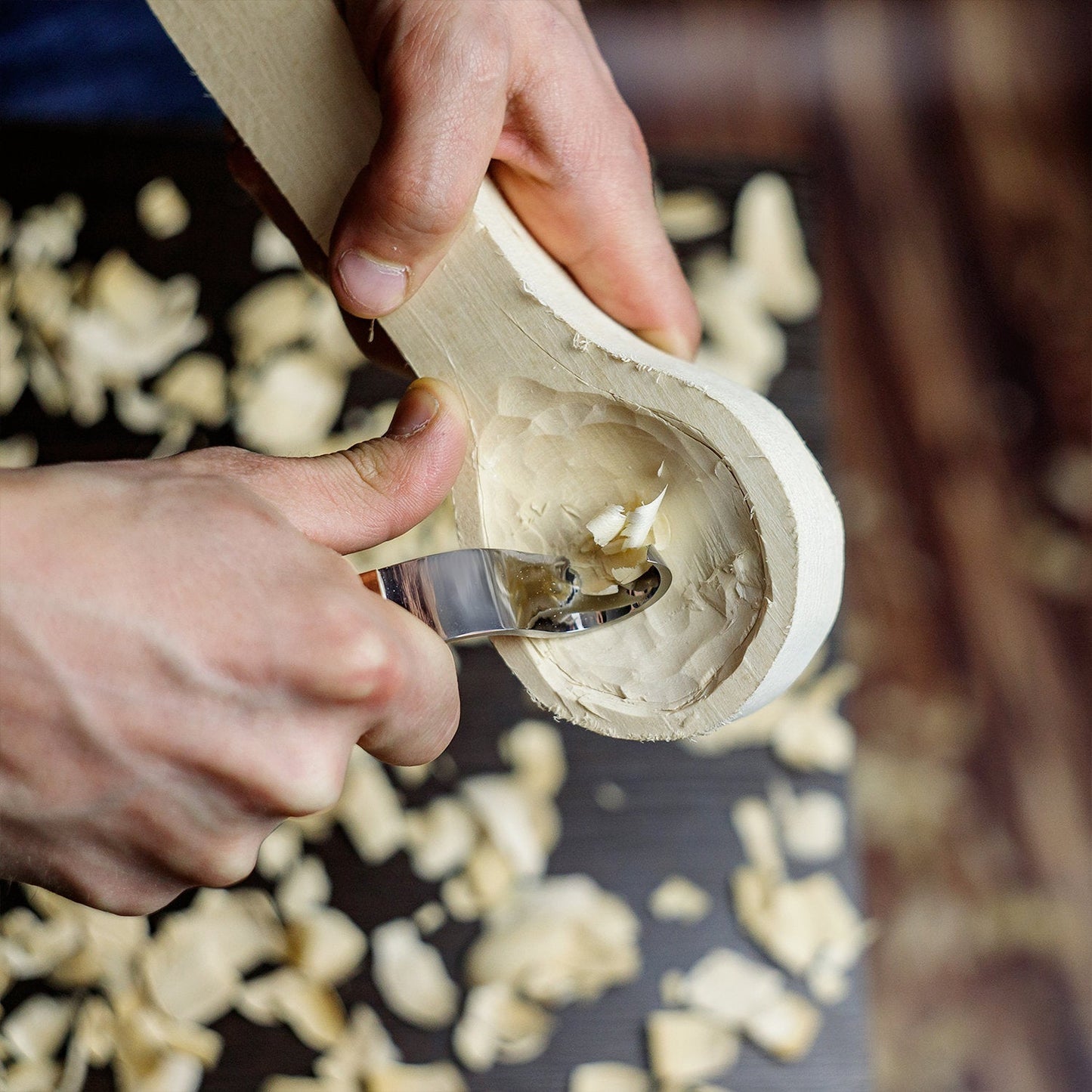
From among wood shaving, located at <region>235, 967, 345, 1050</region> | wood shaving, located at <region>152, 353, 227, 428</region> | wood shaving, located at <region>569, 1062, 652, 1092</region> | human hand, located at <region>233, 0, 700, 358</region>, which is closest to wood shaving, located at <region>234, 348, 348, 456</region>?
wood shaving, located at <region>152, 353, 227, 428</region>

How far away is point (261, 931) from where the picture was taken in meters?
0.64

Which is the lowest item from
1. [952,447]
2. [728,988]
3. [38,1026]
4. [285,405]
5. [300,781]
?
[952,447]

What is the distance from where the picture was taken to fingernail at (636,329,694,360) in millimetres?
521

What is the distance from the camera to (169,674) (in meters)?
0.28

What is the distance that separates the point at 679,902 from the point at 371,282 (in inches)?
18.4

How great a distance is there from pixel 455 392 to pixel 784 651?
0.53 feet

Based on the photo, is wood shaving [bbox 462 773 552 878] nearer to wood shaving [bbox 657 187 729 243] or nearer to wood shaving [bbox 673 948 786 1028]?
wood shaving [bbox 673 948 786 1028]

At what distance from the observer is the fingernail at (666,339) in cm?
52

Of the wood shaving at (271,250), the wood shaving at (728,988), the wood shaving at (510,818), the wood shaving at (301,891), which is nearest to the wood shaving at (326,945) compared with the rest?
the wood shaving at (301,891)

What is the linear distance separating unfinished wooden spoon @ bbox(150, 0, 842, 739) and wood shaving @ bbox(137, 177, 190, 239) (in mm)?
307

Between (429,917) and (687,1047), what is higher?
(429,917)

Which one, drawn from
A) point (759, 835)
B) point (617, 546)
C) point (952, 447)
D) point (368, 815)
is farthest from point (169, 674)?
point (952, 447)

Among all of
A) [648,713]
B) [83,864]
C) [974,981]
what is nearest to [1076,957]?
[974,981]

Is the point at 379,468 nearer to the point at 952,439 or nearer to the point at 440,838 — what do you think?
the point at 440,838
